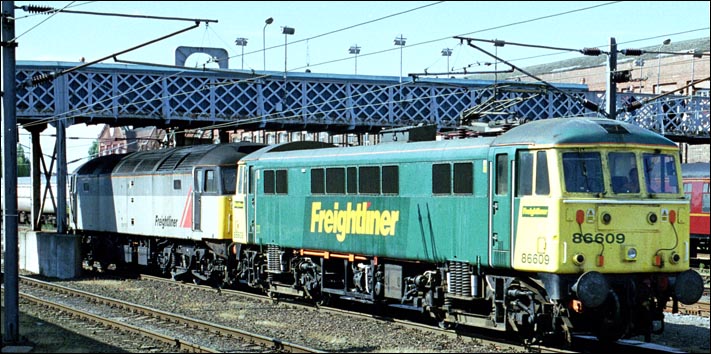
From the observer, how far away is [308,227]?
2247cm

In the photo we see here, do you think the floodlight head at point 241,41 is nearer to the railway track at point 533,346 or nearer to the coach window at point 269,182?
the coach window at point 269,182

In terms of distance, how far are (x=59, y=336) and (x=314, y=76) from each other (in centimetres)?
2722

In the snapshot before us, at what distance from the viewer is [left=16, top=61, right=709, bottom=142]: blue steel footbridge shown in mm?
38938

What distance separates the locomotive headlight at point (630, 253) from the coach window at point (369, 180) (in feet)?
19.6

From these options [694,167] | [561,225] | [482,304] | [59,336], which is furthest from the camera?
[694,167]

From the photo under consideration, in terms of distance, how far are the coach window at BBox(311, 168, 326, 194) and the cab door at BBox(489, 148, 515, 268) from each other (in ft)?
19.1

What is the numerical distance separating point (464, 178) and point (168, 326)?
7.22 m

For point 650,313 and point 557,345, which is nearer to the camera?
point 650,313

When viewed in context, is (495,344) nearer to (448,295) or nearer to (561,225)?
(448,295)

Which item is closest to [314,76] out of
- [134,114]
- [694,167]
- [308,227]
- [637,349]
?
[134,114]

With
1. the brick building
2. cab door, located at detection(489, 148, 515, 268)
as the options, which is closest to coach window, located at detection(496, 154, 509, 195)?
cab door, located at detection(489, 148, 515, 268)

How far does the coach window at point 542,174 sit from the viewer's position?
15.8 metres

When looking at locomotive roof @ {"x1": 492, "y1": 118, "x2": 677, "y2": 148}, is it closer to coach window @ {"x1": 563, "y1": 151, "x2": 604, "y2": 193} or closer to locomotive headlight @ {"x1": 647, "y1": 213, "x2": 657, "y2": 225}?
coach window @ {"x1": 563, "y1": 151, "x2": 604, "y2": 193}

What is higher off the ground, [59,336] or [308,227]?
[308,227]
